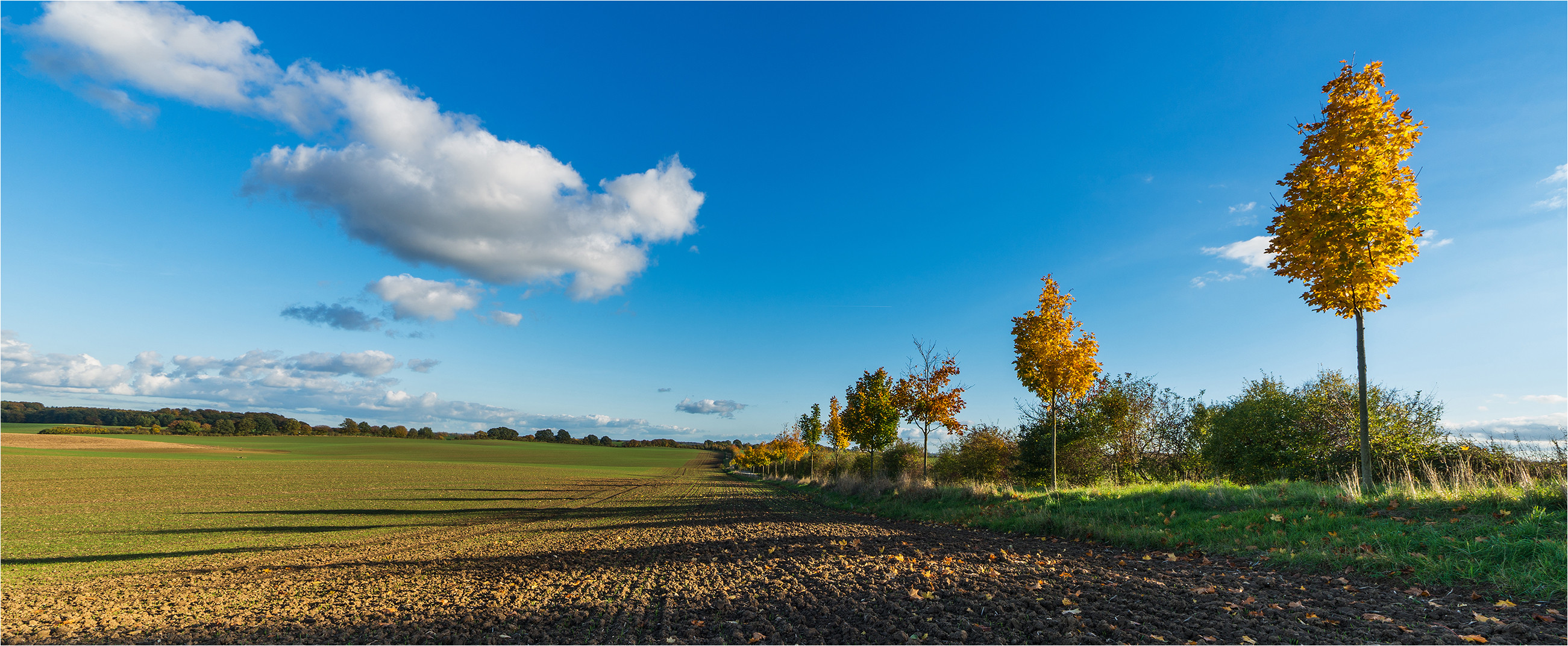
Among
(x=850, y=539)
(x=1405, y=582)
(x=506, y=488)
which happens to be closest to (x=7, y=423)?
(x=506, y=488)

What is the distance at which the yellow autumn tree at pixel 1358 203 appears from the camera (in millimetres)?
11672

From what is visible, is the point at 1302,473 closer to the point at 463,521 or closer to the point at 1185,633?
the point at 1185,633

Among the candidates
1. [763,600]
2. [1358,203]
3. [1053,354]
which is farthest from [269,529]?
[1358,203]

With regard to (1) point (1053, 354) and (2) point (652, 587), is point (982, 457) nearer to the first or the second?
(1) point (1053, 354)

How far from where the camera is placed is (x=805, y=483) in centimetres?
3938

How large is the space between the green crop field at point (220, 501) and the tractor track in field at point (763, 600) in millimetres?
3506

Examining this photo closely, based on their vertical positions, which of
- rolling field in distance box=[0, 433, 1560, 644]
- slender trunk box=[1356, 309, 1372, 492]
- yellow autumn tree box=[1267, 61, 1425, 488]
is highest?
yellow autumn tree box=[1267, 61, 1425, 488]

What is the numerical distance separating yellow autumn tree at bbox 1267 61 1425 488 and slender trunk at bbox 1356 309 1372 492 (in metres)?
0.02

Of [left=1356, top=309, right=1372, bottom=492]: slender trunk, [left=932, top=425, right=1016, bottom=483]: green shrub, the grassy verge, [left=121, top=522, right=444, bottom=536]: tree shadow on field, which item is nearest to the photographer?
the grassy verge

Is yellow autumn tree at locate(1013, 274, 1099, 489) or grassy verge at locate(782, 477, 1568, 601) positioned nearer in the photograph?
grassy verge at locate(782, 477, 1568, 601)

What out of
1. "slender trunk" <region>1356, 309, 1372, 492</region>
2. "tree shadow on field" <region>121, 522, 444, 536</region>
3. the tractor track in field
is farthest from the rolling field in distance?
"slender trunk" <region>1356, 309, 1372, 492</region>

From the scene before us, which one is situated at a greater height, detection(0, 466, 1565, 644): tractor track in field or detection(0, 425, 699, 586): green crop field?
detection(0, 466, 1565, 644): tractor track in field

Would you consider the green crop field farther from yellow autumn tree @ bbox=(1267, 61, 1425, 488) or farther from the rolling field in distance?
yellow autumn tree @ bbox=(1267, 61, 1425, 488)

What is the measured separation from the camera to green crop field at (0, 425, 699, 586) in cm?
1373
